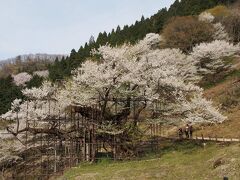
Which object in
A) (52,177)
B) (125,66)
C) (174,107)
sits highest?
(125,66)

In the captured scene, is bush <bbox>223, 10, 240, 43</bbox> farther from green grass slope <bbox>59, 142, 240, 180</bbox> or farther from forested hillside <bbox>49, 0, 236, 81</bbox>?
green grass slope <bbox>59, 142, 240, 180</bbox>

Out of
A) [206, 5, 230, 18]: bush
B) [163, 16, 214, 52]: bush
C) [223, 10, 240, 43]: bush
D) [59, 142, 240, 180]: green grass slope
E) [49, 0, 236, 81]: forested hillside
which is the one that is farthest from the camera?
[49, 0, 236, 81]: forested hillside

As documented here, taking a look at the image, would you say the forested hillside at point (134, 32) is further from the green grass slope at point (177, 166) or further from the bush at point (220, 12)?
the green grass slope at point (177, 166)

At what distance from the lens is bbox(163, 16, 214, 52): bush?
61.2 m

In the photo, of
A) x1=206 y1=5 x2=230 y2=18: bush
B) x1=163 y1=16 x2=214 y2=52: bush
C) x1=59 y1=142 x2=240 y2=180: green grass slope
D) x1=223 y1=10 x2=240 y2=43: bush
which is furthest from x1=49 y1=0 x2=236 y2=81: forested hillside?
x1=59 y1=142 x2=240 y2=180: green grass slope

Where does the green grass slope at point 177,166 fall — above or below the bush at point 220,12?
below

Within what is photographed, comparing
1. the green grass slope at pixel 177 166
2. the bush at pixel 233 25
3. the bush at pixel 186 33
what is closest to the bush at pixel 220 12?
the bush at pixel 233 25

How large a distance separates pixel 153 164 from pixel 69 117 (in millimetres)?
9798

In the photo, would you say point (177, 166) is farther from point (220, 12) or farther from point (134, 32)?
point (134, 32)

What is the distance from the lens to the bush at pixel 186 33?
61.2 m

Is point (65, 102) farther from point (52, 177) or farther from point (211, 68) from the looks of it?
point (211, 68)

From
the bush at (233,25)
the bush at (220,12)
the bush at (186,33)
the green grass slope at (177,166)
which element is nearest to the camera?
the green grass slope at (177,166)

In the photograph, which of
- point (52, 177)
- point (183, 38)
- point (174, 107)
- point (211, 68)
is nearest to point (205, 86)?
point (211, 68)

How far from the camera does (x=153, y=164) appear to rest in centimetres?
2359
